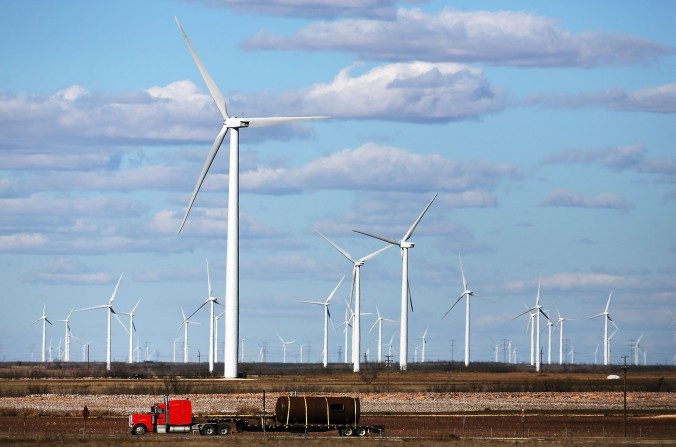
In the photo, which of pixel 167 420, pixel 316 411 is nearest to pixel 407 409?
pixel 316 411

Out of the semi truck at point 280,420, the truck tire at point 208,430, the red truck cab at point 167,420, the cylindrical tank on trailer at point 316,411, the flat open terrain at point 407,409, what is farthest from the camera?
the cylindrical tank on trailer at point 316,411

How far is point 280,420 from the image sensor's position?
77.4 m

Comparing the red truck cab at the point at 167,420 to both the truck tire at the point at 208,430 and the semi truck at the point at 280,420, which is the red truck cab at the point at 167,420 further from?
the truck tire at the point at 208,430

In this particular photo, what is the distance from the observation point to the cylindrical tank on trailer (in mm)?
77500

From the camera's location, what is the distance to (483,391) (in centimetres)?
12400

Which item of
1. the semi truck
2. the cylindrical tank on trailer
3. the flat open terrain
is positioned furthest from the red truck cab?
the cylindrical tank on trailer

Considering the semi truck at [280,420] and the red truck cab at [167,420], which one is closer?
the semi truck at [280,420]

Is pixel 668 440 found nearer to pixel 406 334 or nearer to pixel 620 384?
pixel 620 384

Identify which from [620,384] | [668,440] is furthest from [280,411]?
[620,384]

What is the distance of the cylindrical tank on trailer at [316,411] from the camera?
7750 centimetres

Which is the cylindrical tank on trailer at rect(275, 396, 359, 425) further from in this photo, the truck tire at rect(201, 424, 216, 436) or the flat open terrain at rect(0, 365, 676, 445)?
the truck tire at rect(201, 424, 216, 436)

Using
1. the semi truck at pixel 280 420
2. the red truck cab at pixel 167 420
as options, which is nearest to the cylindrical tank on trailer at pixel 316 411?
the semi truck at pixel 280 420

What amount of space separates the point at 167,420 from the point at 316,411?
7.99 meters

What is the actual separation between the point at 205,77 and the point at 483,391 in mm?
35687
